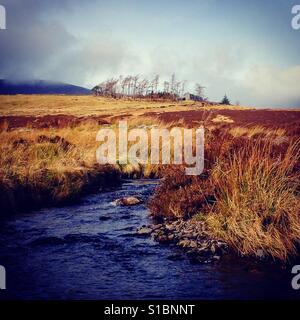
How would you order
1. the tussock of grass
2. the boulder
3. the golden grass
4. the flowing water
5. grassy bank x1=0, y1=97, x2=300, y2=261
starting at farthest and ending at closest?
the golden grass
the boulder
grassy bank x1=0, y1=97, x2=300, y2=261
the tussock of grass
the flowing water

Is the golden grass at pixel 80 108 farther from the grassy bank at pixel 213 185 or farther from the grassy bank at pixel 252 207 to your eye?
the grassy bank at pixel 252 207

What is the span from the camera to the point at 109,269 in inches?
228

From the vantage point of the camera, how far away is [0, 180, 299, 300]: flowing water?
5.16m

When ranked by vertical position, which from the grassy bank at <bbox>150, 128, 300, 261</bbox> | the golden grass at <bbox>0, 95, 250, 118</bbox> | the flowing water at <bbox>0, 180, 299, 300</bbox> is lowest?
the flowing water at <bbox>0, 180, 299, 300</bbox>

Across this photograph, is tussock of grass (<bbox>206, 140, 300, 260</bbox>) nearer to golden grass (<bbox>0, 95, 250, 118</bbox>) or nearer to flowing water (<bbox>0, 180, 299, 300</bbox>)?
flowing water (<bbox>0, 180, 299, 300</bbox>)

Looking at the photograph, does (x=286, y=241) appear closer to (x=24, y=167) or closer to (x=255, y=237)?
(x=255, y=237)

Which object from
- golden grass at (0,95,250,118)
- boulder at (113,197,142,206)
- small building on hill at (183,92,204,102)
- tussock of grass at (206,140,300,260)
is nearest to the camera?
tussock of grass at (206,140,300,260)

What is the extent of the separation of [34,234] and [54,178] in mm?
2746

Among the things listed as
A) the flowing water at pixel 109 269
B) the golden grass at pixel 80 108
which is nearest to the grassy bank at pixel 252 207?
the flowing water at pixel 109 269

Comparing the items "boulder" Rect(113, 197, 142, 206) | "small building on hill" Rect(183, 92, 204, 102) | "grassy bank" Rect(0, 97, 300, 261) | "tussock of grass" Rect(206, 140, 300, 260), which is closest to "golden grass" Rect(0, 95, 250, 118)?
"small building on hill" Rect(183, 92, 204, 102)

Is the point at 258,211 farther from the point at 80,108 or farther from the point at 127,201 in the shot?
the point at 80,108

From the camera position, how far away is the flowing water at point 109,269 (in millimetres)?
5164
